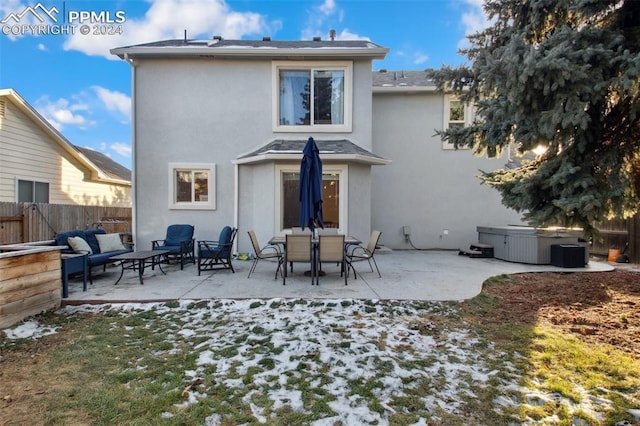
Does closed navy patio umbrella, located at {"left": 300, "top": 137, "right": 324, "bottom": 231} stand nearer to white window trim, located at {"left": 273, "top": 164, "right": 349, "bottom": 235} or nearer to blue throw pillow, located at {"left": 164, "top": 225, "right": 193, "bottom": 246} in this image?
white window trim, located at {"left": 273, "top": 164, "right": 349, "bottom": 235}

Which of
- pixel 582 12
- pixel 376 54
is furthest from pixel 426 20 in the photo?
pixel 582 12

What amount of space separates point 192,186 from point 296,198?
3172 mm

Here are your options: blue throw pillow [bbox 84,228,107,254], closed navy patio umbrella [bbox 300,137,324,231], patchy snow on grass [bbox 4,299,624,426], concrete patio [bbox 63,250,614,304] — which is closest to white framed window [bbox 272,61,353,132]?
closed navy patio umbrella [bbox 300,137,324,231]

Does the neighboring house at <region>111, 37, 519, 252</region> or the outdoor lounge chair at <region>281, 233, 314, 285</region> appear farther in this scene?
the neighboring house at <region>111, 37, 519, 252</region>

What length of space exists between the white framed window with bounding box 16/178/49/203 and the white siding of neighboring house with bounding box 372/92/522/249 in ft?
38.0

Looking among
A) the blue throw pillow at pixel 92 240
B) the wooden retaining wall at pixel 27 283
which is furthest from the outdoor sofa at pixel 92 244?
the wooden retaining wall at pixel 27 283

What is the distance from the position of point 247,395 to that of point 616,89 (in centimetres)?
545

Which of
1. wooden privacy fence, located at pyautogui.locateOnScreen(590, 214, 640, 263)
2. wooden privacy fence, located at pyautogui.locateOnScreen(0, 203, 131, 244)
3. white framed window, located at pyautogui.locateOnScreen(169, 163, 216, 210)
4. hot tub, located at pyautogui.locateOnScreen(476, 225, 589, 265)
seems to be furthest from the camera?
wooden privacy fence, located at pyautogui.locateOnScreen(590, 214, 640, 263)

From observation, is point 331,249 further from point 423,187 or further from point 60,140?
point 60,140

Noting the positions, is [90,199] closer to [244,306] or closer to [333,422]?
[244,306]

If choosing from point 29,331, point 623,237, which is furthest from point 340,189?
point 623,237

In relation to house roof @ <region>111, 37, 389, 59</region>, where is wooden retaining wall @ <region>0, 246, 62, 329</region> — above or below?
below

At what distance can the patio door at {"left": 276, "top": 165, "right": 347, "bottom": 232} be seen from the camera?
29.0 ft

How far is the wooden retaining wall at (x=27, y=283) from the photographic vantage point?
163 inches
